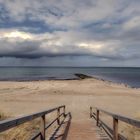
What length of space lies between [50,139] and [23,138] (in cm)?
390

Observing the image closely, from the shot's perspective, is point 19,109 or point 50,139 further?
point 19,109

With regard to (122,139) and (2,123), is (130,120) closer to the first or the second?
(122,139)

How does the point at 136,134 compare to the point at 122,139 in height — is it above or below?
below

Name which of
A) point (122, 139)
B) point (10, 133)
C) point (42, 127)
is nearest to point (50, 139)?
point (42, 127)

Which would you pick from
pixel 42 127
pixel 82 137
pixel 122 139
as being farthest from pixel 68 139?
pixel 122 139

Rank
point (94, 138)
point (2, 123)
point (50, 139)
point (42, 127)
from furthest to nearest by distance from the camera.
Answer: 1. point (94, 138)
2. point (50, 139)
3. point (42, 127)
4. point (2, 123)

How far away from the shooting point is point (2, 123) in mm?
3152

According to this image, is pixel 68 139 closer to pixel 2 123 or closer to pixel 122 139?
pixel 122 139

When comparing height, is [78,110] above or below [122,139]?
below

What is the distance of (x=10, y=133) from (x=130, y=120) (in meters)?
8.18

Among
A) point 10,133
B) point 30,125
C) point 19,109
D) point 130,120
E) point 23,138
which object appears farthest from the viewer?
point 19,109

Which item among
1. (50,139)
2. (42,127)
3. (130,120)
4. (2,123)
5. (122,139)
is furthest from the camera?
(50,139)

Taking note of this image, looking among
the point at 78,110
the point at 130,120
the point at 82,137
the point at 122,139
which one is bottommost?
the point at 78,110

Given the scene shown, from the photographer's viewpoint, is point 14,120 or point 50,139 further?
point 50,139
